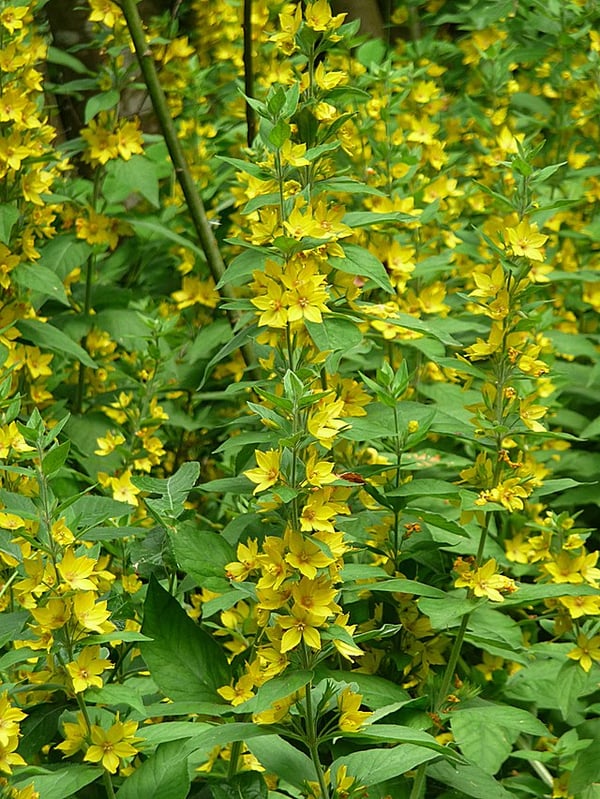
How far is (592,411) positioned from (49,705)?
1789mm

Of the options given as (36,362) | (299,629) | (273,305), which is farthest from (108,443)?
(299,629)

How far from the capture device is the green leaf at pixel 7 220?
81.4 inches

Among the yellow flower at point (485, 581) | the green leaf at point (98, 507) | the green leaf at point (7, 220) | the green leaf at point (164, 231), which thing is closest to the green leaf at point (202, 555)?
the green leaf at point (98, 507)

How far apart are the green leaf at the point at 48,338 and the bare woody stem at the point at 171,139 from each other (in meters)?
0.30

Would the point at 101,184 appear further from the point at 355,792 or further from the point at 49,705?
the point at 355,792

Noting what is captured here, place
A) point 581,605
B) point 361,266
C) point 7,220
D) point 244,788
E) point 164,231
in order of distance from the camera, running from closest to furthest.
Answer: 1. point 244,788
2. point 361,266
3. point 581,605
4. point 7,220
5. point 164,231

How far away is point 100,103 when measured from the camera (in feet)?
7.97

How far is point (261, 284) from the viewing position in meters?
1.50

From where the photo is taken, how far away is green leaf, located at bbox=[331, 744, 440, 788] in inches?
50.2

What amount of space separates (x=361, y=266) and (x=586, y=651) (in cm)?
68

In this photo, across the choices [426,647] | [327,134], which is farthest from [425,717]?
[327,134]

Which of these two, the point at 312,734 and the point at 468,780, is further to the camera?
the point at 468,780

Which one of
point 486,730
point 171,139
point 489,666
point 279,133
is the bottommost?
point 489,666

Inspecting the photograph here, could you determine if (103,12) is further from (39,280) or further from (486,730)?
(486,730)
